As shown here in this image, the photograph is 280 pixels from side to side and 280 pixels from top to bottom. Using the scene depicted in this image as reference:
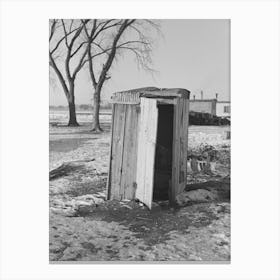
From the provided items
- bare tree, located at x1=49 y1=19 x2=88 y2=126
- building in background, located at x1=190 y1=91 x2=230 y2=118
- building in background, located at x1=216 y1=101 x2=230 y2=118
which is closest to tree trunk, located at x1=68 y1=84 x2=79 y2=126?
bare tree, located at x1=49 y1=19 x2=88 y2=126

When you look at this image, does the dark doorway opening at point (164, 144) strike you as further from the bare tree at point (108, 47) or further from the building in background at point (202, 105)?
the bare tree at point (108, 47)

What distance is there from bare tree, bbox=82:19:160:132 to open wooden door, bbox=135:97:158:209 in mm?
379

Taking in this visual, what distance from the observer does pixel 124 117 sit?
3.73m

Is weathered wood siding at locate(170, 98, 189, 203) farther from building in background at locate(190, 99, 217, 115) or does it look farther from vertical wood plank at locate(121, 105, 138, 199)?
vertical wood plank at locate(121, 105, 138, 199)

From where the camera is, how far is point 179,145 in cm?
387

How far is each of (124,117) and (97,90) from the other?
355 mm

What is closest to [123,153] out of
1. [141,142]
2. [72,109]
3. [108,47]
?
[141,142]

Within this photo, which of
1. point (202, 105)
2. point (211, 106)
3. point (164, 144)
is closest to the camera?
point (211, 106)

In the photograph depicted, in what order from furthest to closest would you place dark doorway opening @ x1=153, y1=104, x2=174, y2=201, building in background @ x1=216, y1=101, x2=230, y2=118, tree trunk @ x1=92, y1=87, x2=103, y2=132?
dark doorway opening @ x1=153, y1=104, x2=174, y2=201, tree trunk @ x1=92, y1=87, x2=103, y2=132, building in background @ x1=216, y1=101, x2=230, y2=118

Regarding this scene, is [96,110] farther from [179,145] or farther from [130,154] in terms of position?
[179,145]

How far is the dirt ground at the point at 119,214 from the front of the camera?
11.0ft

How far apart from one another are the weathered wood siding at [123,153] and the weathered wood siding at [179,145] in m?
0.38

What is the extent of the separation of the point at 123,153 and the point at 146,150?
27 cm

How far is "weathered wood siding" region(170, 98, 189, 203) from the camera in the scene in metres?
3.80
